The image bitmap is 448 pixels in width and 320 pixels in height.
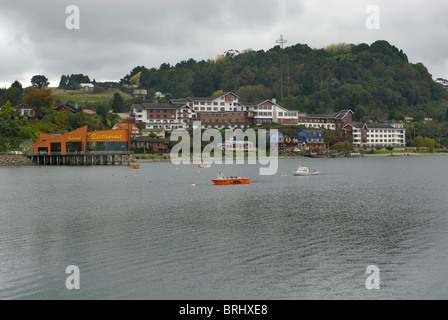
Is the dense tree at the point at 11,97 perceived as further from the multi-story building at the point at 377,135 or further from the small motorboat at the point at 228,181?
the multi-story building at the point at 377,135

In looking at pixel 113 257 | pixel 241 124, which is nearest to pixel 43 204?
pixel 113 257

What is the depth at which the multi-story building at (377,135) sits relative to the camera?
442 ft

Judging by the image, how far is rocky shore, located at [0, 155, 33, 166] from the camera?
297 ft

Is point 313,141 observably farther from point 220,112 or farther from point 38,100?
point 38,100

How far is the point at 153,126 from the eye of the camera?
122938 mm

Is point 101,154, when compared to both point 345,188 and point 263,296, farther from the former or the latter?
point 263,296

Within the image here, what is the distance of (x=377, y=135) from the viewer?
448 ft

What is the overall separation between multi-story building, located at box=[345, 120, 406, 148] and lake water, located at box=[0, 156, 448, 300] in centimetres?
8825

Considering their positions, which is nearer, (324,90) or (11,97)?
(11,97)

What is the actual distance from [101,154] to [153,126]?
32.4 metres
